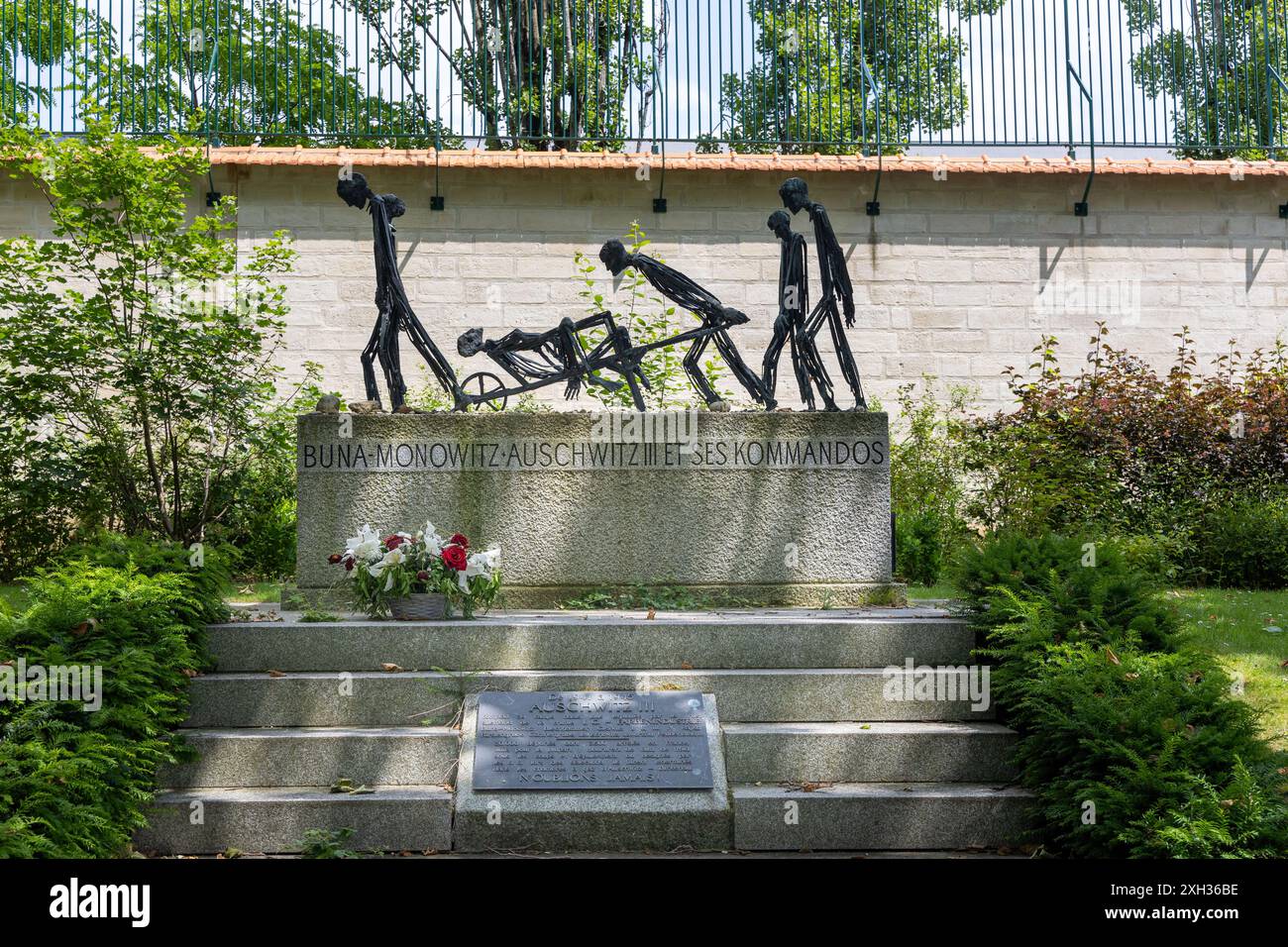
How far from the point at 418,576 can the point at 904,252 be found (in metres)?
7.75

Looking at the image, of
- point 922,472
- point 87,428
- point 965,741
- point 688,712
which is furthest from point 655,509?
point 87,428

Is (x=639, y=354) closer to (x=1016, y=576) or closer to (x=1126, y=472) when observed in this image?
(x=1016, y=576)

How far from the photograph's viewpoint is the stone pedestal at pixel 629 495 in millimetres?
7930

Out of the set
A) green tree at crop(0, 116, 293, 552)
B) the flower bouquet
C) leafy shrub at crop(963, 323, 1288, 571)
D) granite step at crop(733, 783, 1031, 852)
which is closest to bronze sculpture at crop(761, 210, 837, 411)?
the flower bouquet

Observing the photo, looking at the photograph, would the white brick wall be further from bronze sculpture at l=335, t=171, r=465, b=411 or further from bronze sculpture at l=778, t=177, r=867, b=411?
bronze sculpture at l=335, t=171, r=465, b=411

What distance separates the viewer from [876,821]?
546 cm

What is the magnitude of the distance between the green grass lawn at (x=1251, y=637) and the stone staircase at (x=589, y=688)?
1467 mm

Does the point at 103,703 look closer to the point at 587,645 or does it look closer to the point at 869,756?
the point at 587,645

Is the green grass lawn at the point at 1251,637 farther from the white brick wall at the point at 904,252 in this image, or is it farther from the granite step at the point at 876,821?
the white brick wall at the point at 904,252

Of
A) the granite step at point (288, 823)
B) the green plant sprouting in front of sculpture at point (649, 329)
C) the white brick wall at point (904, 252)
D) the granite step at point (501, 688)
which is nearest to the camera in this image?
the granite step at point (288, 823)

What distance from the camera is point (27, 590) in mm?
6570

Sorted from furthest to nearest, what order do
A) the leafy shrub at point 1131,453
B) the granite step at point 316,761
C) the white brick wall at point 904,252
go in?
the white brick wall at point 904,252 → the leafy shrub at point 1131,453 → the granite step at point 316,761

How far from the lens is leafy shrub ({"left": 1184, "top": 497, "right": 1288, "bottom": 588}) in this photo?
417 inches

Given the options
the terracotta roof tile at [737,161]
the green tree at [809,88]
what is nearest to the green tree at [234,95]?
the terracotta roof tile at [737,161]
